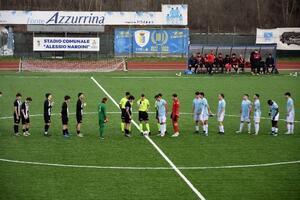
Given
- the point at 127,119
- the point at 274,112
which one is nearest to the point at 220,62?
the point at 274,112

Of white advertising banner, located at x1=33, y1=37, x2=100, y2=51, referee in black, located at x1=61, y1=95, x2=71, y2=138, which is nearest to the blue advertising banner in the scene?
white advertising banner, located at x1=33, y1=37, x2=100, y2=51

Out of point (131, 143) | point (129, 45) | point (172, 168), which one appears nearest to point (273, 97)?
point (131, 143)

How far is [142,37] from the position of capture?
63781mm

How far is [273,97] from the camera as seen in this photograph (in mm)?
38188

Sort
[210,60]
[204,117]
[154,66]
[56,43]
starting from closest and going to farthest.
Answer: [204,117]
[210,60]
[56,43]
[154,66]

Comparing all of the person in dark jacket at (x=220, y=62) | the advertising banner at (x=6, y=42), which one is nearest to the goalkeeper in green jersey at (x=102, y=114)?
the person in dark jacket at (x=220, y=62)

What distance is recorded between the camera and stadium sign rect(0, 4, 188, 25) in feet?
205

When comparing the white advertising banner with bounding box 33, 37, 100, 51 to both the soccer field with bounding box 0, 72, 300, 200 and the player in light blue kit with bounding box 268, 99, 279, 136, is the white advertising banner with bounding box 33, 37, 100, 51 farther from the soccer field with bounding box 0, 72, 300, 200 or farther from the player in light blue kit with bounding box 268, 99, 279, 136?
the player in light blue kit with bounding box 268, 99, 279, 136

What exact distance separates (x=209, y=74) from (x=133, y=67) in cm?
959

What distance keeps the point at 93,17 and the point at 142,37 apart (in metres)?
5.17

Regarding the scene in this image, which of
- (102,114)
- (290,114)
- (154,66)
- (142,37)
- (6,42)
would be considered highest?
(142,37)

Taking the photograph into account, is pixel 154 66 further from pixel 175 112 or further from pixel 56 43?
pixel 175 112

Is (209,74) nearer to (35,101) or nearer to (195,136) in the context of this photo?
(35,101)

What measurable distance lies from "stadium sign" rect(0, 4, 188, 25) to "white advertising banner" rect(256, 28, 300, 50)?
8.27 meters
